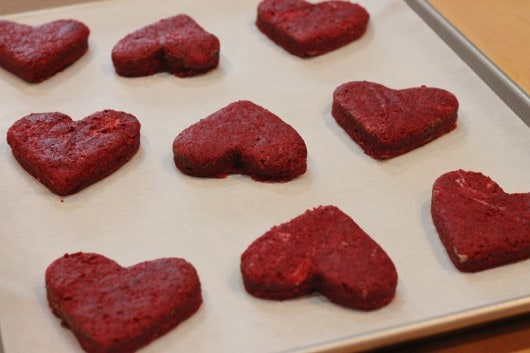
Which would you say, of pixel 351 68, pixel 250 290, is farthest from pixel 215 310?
pixel 351 68

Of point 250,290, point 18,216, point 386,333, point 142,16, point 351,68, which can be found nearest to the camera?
point 386,333

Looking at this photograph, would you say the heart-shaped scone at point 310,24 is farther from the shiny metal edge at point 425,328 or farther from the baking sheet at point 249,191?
the shiny metal edge at point 425,328

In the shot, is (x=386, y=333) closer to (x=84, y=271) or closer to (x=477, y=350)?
(x=477, y=350)

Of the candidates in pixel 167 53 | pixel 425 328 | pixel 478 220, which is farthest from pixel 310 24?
pixel 425 328

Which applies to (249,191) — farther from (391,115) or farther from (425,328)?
(425,328)

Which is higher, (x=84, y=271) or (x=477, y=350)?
(x=84, y=271)

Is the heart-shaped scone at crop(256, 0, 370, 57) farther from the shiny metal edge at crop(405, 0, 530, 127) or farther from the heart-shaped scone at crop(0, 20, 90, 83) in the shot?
the heart-shaped scone at crop(0, 20, 90, 83)

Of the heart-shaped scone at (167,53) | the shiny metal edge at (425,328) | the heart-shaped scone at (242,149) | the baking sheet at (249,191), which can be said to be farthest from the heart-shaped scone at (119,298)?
the heart-shaped scone at (167,53)
